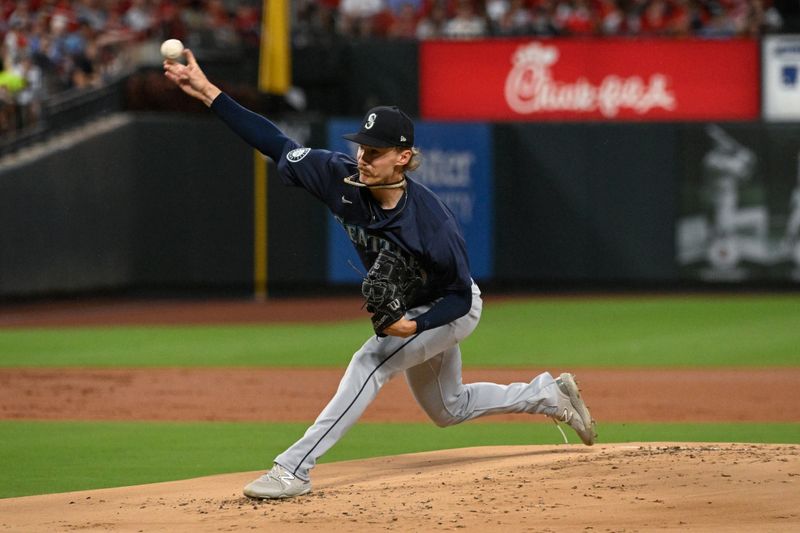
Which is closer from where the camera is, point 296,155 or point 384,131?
point 384,131

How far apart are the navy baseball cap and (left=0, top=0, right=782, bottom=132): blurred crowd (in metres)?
14.3

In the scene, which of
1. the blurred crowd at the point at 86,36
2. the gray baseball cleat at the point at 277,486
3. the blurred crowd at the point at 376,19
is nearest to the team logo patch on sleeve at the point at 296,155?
the gray baseball cleat at the point at 277,486

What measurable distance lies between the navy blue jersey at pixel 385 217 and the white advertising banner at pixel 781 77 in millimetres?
16222

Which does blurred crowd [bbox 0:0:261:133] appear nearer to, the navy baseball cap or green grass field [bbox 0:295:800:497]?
green grass field [bbox 0:295:800:497]

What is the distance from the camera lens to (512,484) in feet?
20.6

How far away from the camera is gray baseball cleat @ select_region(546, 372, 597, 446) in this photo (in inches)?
282

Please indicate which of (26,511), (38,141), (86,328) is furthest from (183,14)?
(26,511)

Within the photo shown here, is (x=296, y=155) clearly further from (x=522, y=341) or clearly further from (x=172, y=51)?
(x=522, y=341)

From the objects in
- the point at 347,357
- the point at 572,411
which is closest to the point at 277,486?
the point at 572,411

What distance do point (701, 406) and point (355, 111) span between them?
510 inches

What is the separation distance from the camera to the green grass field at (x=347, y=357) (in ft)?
26.0

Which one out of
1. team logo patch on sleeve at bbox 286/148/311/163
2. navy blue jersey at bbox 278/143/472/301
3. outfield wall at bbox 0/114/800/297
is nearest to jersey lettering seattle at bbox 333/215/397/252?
navy blue jersey at bbox 278/143/472/301

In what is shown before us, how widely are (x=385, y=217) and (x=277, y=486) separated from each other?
129 cm

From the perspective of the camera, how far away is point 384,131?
6098mm
